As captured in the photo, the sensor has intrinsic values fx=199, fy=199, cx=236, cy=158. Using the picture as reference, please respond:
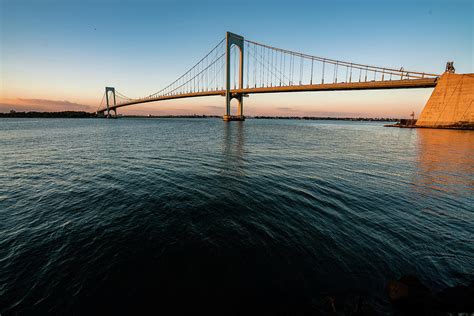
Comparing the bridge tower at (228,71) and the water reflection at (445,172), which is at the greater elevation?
the bridge tower at (228,71)

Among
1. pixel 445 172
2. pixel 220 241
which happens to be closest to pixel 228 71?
pixel 445 172

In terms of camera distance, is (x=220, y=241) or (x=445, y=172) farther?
(x=445, y=172)

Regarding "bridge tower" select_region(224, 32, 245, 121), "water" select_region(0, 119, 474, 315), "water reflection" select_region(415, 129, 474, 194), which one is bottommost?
"water" select_region(0, 119, 474, 315)

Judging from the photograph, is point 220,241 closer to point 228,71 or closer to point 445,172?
point 445,172

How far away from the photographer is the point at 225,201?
795 cm

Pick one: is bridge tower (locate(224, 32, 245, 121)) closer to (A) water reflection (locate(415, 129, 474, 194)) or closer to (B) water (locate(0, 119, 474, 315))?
(A) water reflection (locate(415, 129, 474, 194))

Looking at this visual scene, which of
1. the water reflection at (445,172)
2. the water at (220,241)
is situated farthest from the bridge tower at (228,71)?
the water at (220,241)

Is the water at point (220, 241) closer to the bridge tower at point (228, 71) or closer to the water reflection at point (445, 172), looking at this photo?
the water reflection at point (445, 172)

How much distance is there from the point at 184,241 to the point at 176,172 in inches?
285

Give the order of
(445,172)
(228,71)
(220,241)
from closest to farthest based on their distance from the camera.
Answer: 1. (220,241)
2. (445,172)
3. (228,71)

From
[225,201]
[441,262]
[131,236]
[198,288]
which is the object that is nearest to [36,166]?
[131,236]

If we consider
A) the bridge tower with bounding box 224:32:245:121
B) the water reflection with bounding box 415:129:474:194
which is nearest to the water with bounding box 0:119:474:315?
the water reflection with bounding box 415:129:474:194

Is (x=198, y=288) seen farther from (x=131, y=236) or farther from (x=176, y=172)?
(x=176, y=172)

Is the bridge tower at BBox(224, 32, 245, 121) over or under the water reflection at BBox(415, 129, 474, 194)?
over
